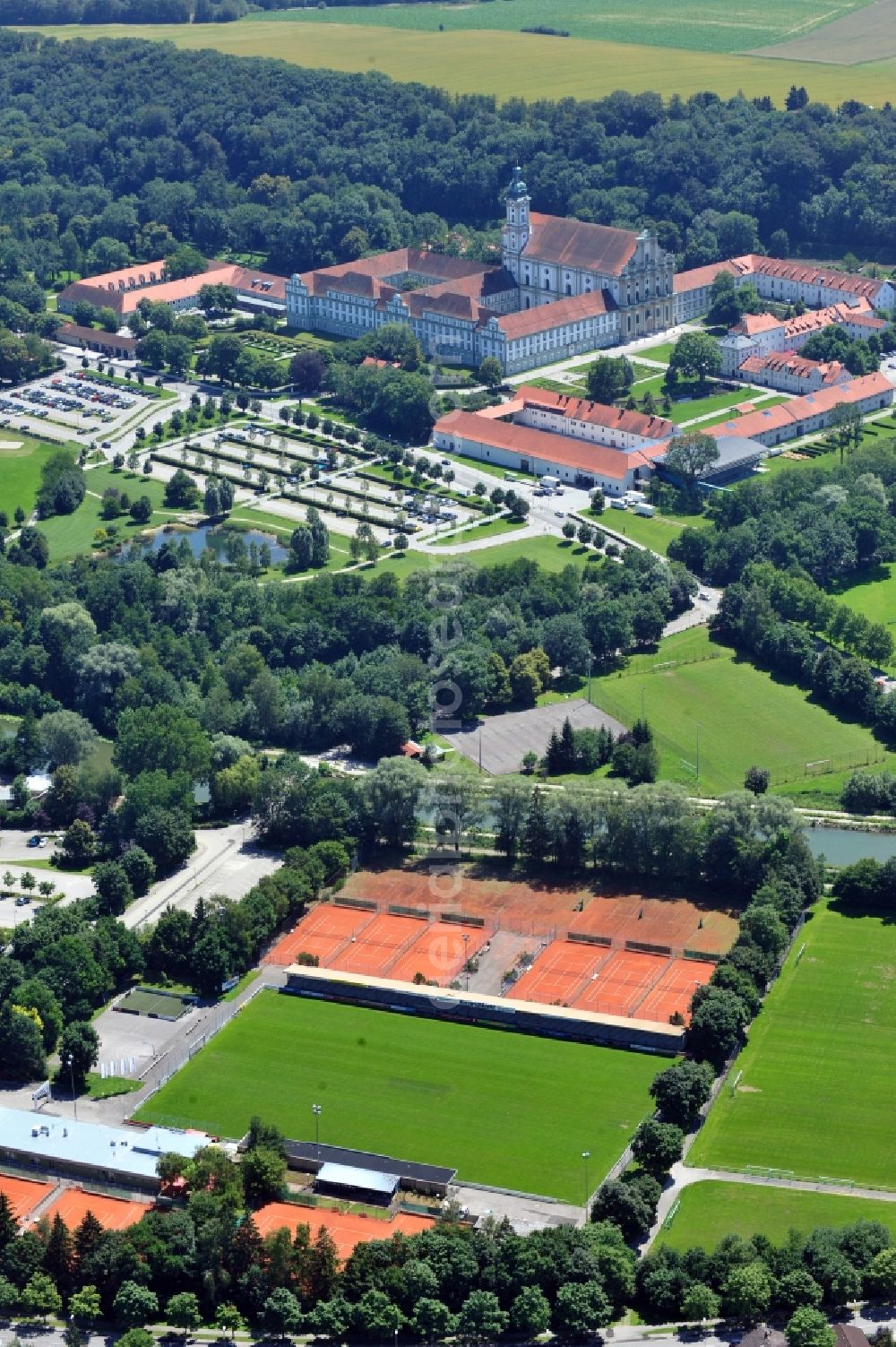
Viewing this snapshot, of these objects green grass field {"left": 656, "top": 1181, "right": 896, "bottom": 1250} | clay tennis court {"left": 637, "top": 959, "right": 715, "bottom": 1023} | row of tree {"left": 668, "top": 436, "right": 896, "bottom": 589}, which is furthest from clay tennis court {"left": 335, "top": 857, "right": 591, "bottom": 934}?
row of tree {"left": 668, "top": 436, "right": 896, "bottom": 589}

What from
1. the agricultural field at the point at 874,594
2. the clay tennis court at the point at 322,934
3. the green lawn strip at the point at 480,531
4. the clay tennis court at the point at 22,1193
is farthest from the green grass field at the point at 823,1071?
the green lawn strip at the point at 480,531

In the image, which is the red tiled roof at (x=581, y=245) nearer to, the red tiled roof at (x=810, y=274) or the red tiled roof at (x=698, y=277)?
the red tiled roof at (x=698, y=277)

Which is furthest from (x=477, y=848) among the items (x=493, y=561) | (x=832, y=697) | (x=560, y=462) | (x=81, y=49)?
(x=81, y=49)

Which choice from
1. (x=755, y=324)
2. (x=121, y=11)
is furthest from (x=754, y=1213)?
(x=121, y=11)

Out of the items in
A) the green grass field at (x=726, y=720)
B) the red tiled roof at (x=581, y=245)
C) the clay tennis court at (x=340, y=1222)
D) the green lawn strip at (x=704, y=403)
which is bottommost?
the clay tennis court at (x=340, y=1222)

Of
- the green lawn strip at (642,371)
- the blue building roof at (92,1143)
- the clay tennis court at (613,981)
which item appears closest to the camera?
the blue building roof at (92,1143)

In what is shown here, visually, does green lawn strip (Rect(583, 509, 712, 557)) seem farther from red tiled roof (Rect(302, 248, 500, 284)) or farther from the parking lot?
red tiled roof (Rect(302, 248, 500, 284))
